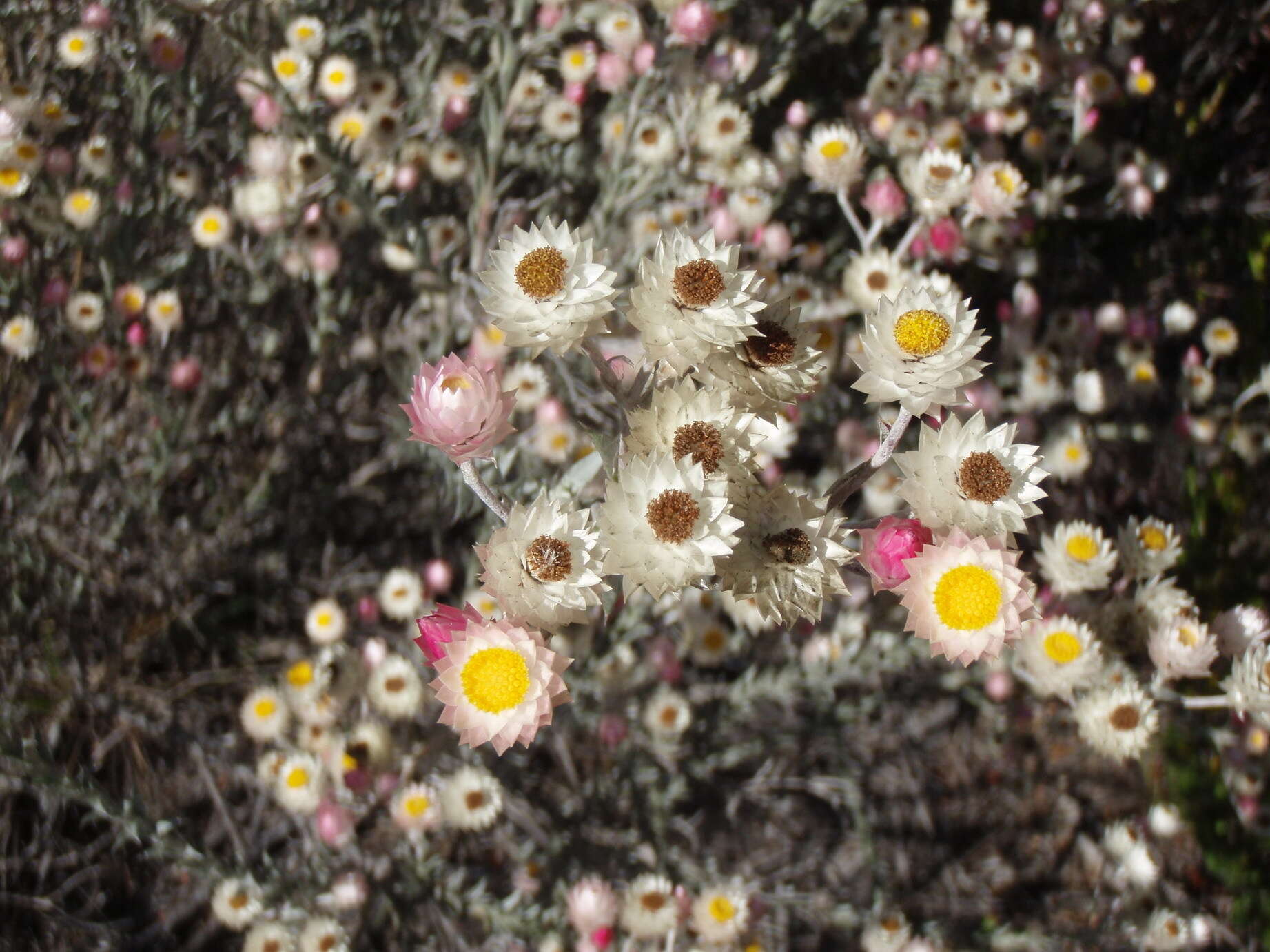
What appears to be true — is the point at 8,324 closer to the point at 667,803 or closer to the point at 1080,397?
the point at 667,803

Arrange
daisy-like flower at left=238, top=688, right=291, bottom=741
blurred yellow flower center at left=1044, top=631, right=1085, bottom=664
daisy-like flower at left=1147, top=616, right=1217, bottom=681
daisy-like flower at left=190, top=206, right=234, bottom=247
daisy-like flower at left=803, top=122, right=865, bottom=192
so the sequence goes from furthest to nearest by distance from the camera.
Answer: daisy-like flower at left=190, top=206, right=234, bottom=247
daisy-like flower at left=803, top=122, right=865, bottom=192
daisy-like flower at left=238, top=688, right=291, bottom=741
blurred yellow flower center at left=1044, top=631, right=1085, bottom=664
daisy-like flower at left=1147, top=616, right=1217, bottom=681

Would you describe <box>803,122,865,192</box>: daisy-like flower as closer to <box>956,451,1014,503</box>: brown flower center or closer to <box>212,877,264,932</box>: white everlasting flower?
<box>956,451,1014,503</box>: brown flower center

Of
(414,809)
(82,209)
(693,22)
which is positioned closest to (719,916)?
(414,809)

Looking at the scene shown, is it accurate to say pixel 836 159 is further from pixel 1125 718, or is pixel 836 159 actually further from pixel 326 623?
pixel 326 623

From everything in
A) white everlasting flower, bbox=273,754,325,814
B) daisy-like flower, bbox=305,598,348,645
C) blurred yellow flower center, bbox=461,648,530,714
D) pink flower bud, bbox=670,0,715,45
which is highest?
pink flower bud, bbox=670,0,715,45

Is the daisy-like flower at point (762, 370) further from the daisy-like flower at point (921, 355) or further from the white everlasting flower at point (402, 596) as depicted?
the white everlasting flower at point (402, 596)

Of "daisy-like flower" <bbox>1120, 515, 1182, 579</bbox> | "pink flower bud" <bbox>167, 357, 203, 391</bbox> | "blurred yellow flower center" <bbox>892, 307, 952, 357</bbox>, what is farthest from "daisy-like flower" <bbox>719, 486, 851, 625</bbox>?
"pink flower bud" <bbox>167, 357, 203, 391</bbox>

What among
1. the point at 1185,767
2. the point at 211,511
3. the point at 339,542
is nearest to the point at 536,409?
the point at 339,542
